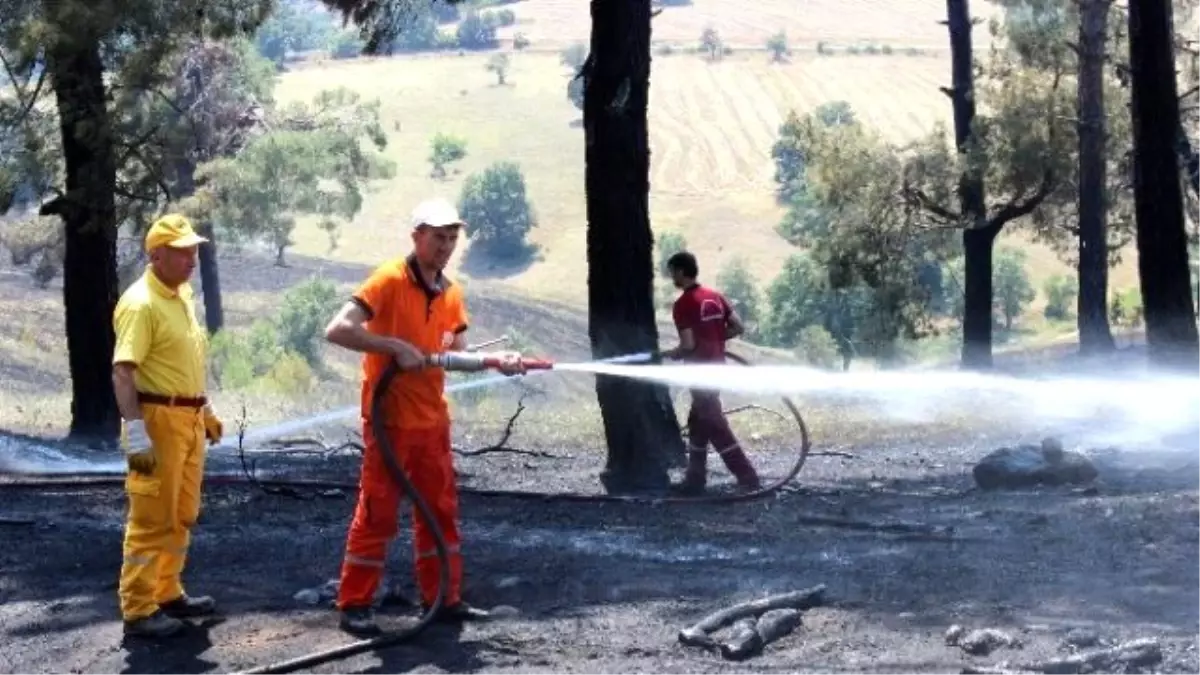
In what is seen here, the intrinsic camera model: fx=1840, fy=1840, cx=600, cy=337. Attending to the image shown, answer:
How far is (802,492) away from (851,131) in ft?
61.5

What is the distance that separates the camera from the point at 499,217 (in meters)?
96.1

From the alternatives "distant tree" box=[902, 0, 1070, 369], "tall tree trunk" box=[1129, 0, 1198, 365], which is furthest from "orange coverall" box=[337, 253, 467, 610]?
"distant tree" box=[902, 0, 1070, 369]

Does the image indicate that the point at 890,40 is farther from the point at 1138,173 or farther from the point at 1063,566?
the point at 1063,566

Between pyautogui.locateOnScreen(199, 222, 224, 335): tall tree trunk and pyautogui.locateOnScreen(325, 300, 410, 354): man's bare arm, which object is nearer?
pyautogui.locateOnScreen(325, 300, 410, 354): man's bare arm

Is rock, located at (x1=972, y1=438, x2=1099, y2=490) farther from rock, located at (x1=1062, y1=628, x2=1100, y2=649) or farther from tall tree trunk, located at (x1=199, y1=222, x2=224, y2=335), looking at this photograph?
tall tree trunk, located at (x1=199, y1=222, x2=224, y2=335)

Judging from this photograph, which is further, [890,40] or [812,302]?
[890,40]

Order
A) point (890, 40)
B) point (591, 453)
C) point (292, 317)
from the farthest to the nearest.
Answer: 1. point (890, 40)
2. point (292, 317)
3. point (591, 453)

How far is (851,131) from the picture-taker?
30.7 metres

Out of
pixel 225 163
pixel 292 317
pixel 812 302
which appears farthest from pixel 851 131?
pixel 812 302

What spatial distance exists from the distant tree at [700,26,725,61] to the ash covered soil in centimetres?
12037

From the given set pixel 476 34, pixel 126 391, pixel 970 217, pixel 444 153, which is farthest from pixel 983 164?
pixel 476 34

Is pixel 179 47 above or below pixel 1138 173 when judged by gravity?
above

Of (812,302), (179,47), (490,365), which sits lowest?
(812,302)

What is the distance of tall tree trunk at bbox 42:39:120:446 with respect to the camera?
1794cm
